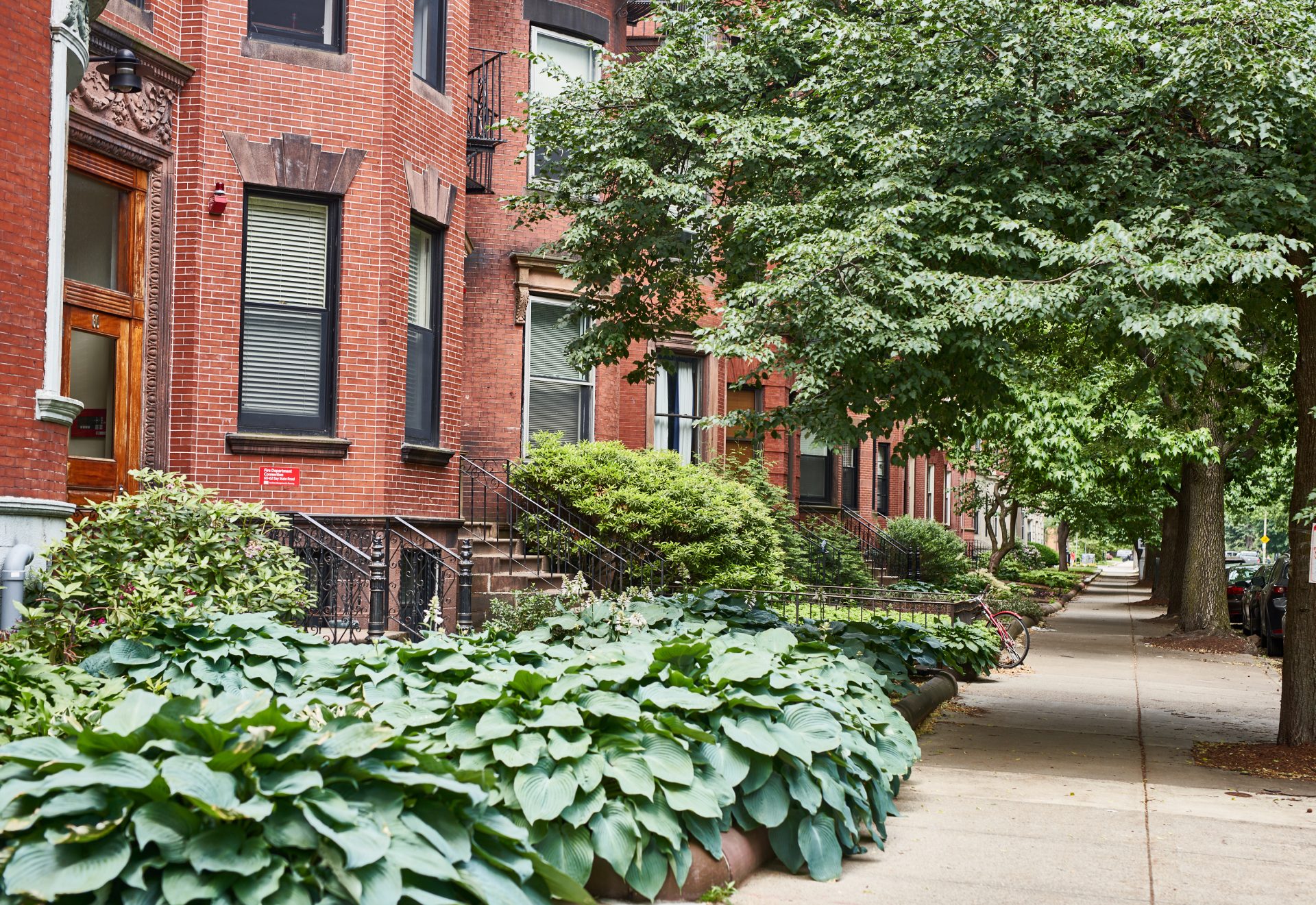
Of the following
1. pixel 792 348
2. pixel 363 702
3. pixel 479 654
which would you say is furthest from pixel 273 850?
pixel 792 348

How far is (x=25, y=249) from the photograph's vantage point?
842cm

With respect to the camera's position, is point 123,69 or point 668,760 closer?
point 668,760

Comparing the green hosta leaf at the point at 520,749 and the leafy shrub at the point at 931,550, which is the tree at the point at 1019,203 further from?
the leafy shrub at the point at 931,550

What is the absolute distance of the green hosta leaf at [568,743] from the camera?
5.41 metres

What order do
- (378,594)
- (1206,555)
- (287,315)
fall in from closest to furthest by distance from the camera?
(378,594) < (287,315) < (1206,555)

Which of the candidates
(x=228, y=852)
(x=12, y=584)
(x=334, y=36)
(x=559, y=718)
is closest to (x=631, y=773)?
(x=559, y=718)

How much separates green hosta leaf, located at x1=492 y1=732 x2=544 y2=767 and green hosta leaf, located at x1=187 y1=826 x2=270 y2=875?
1473 mm

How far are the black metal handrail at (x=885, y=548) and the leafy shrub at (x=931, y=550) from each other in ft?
0.80

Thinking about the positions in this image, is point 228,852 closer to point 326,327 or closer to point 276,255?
point 326,327

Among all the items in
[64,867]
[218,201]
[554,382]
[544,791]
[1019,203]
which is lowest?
[544,791]

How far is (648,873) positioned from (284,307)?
9.27 meters

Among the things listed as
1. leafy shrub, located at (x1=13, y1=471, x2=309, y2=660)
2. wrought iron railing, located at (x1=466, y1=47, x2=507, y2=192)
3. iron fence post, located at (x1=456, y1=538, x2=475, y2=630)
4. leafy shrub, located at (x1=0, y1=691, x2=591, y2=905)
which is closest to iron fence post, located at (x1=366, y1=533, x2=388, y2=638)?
iron fence post, located at (x1=456, y1=538, x2=475, y2=630)

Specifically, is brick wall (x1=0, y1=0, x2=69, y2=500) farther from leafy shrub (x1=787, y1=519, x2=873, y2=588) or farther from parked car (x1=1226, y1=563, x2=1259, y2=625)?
parked car (x1=1226, y1=563, x2=1259, y2=625)

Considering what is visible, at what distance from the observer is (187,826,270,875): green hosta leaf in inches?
150
